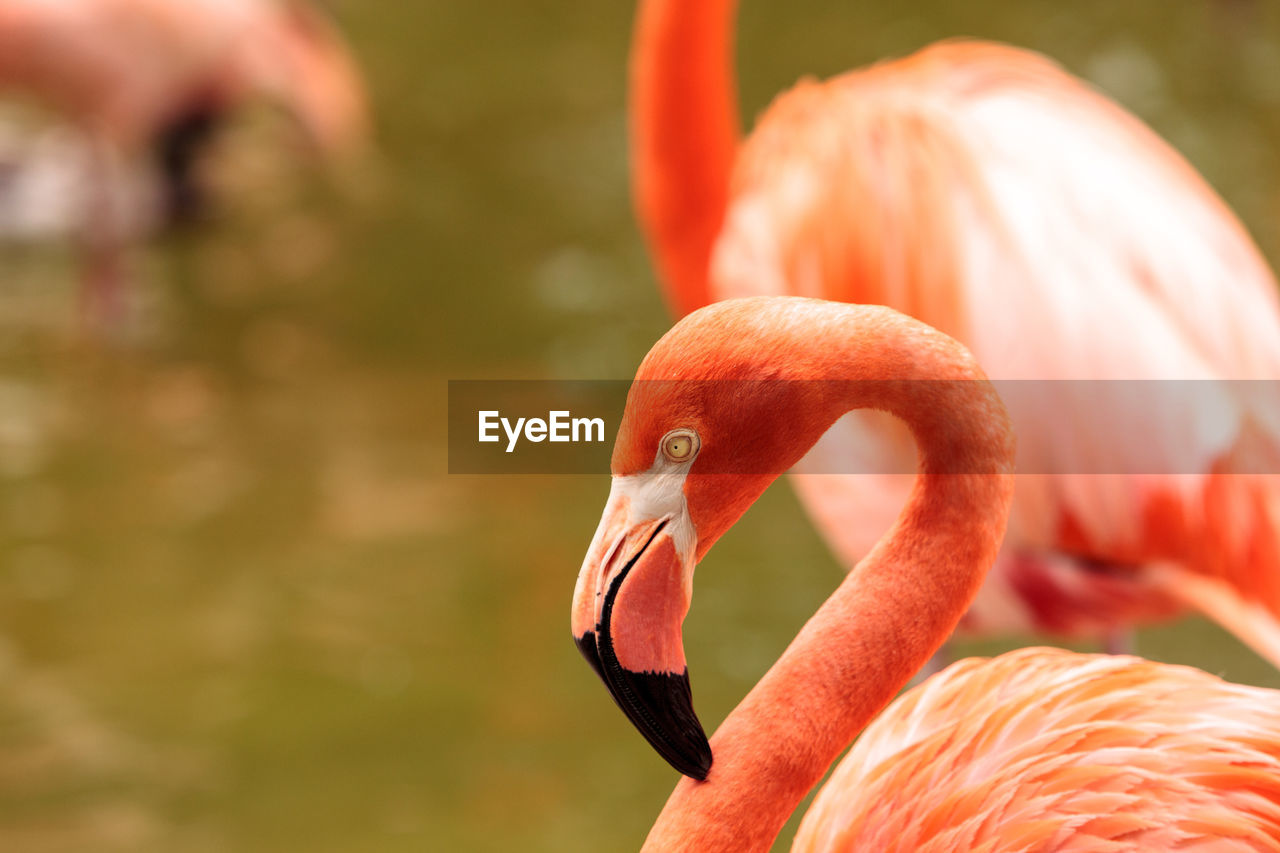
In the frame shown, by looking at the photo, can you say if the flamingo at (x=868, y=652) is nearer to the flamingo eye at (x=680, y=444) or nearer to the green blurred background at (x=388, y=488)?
the flamingo eye at (x=680, y=444)

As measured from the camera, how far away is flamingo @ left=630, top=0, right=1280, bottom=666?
1846mm

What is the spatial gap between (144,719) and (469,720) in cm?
58

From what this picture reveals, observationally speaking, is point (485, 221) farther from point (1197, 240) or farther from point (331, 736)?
point (1197, 240)

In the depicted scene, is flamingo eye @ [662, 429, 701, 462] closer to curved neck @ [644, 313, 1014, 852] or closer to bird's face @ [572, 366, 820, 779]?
bird's face @ [572, 366, 820, 779]

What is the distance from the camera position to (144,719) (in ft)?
9.05

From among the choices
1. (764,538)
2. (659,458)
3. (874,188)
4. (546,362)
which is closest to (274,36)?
(546,362)

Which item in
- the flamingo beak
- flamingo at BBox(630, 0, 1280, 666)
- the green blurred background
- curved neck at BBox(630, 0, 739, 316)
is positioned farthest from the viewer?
the green blurred background

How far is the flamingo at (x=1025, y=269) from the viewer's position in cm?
185

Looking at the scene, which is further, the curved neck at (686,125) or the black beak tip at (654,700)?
the curved neck at (686,125)

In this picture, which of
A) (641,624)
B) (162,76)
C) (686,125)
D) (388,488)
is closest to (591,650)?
(641,624)

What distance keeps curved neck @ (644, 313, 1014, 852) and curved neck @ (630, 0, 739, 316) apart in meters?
1.20

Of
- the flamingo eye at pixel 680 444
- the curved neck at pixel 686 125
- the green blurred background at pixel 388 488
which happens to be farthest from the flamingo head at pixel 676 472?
the green blurred background at pixel 388 488

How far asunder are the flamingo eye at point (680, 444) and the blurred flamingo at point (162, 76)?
338cm

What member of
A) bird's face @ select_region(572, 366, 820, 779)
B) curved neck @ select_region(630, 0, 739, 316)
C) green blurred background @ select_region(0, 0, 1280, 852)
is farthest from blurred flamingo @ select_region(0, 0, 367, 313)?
bird's face @ select_region(572, 366, 820, 779)
